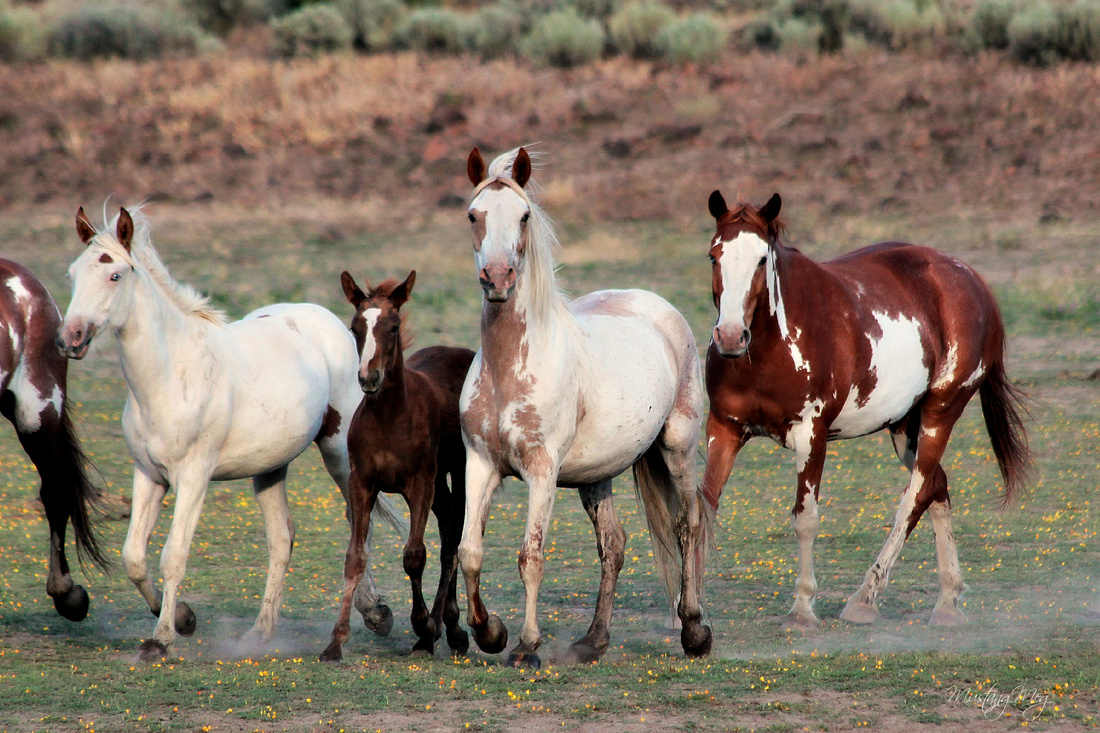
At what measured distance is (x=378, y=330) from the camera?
20.4 ft

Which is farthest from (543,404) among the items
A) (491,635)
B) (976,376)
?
(976,376)

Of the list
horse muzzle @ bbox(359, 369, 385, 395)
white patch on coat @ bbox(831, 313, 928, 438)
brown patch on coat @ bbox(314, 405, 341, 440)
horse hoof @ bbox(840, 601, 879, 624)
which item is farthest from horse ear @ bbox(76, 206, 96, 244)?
horse hoof @ bbox(840, 601, 879, 624)

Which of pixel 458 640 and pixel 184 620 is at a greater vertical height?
pixel 184 620

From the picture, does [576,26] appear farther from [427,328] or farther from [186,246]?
[427,328]

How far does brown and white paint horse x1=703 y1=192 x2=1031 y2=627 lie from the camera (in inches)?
279

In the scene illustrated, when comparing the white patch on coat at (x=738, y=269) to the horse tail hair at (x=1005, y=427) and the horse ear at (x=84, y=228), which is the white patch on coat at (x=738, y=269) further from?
the horse ear at (x=84, y=228)

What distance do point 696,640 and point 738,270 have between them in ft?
6.56

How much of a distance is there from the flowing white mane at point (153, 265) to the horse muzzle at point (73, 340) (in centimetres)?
49

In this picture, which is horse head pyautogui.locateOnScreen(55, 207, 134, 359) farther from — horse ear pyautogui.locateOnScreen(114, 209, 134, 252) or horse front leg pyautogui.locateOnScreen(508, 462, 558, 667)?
horse front leg pyautogui.locateOnScreen(508, 462, 558, 667)

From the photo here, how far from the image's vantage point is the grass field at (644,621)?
5.51m

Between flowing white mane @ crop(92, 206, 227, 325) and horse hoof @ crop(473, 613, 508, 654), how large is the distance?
230cm

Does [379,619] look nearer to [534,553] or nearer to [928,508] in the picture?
[534,553]

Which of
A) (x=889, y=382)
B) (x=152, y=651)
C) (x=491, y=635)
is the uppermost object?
(x=889, y=382)

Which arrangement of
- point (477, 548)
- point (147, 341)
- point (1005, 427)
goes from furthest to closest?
point (1005, 427)
point (147, 341)
point (477, 548)
